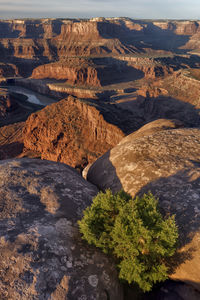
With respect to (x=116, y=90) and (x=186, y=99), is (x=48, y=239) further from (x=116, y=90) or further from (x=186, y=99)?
(x=116, y=90)

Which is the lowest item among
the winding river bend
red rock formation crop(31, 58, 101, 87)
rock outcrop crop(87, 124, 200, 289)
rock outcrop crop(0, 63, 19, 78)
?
the winding river bend

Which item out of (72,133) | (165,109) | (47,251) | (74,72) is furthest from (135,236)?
(74,72)

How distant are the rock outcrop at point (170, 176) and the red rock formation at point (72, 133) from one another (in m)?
18.7

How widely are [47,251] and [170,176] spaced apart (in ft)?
21.2

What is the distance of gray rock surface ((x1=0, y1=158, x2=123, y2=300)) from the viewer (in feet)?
20.9

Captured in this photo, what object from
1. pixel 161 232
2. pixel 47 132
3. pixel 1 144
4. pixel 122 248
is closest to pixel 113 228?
pixel 122 248

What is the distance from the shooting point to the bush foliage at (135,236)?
649 cm

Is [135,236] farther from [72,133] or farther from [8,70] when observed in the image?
[8,70]

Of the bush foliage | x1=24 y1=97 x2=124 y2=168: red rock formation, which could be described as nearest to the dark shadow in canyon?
x1=24 y1=97 x2=124 y2=168: red rock formation

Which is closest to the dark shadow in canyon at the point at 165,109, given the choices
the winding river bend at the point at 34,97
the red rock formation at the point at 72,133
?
the red rock formation at the point at 72,133

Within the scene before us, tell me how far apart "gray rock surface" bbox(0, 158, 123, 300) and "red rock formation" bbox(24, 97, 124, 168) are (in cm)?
2223

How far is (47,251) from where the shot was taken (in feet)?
23.6

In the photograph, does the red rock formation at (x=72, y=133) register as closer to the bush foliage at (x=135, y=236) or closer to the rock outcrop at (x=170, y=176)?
the rock outcrop at (x=170, y=176)

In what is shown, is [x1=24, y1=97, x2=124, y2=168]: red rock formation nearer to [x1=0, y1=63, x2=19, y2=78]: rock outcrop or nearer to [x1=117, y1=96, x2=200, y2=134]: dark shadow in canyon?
[x1=117, y1=96, x2=200, y2=134]: dark shadow in canyon
